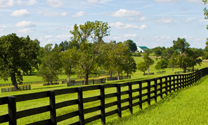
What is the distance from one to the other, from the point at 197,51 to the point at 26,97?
378ft

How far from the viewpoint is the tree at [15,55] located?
45.9 metres

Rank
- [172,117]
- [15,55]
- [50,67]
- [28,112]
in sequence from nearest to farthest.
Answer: [28,112], [172,117], [15,55], [50,67]

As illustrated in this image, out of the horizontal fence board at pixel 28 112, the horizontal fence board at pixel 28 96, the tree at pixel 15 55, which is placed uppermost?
the tree at pixel 15 55

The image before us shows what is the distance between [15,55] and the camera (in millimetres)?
47469

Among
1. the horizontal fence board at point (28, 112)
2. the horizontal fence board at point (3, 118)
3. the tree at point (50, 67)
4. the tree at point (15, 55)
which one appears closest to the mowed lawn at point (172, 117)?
the horizontal fence board at point (28, 112)

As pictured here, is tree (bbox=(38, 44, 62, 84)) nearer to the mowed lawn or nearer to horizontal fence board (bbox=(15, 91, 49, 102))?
the mowed lawn

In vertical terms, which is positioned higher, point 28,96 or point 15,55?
point 15,55

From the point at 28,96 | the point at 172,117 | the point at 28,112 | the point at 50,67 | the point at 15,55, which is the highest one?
the point at 15,55

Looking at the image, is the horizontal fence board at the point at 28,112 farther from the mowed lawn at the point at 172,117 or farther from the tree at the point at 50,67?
the tree at the point at 50,67

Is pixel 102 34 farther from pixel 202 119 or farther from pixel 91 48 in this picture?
pixel 202 119

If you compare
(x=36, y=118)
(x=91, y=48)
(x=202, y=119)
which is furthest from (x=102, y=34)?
(x=202, y=119)

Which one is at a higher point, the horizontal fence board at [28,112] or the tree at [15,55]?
the tree at [15,55]

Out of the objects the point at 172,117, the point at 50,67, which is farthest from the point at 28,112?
the point at 50,67

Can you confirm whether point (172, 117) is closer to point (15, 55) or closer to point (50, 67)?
point (15, 55)
